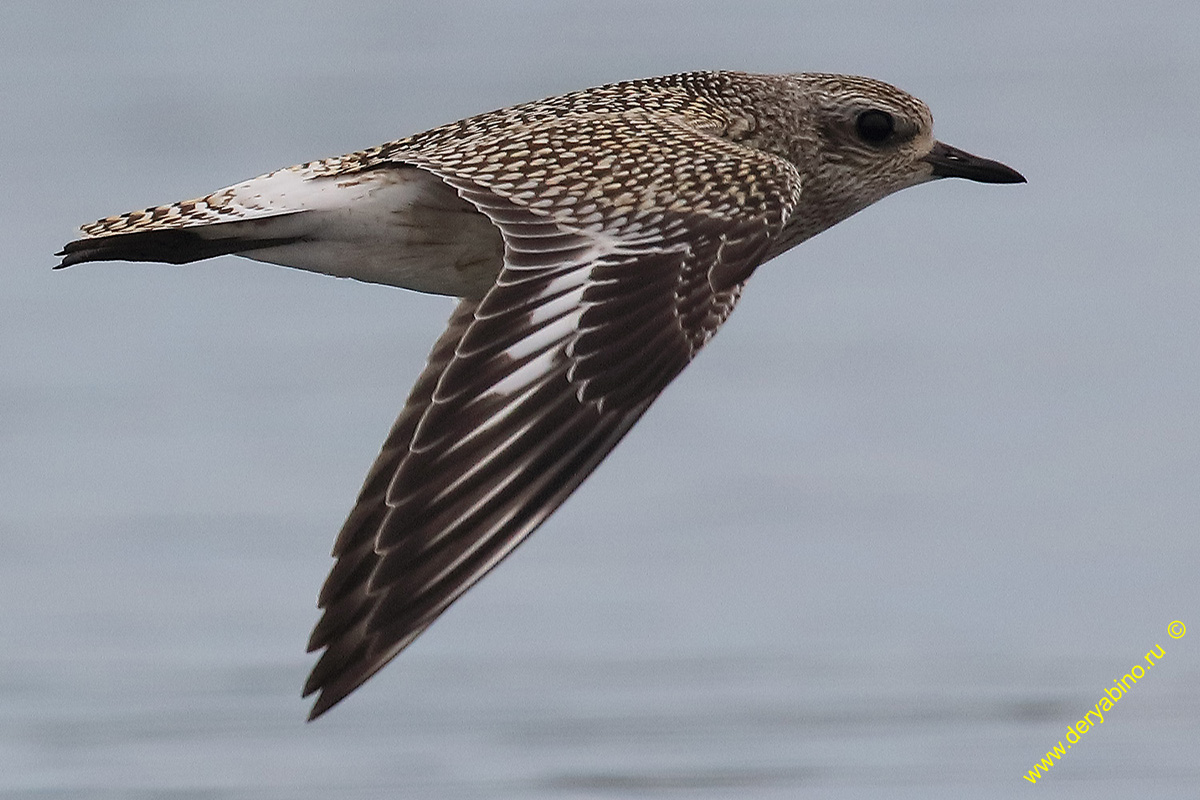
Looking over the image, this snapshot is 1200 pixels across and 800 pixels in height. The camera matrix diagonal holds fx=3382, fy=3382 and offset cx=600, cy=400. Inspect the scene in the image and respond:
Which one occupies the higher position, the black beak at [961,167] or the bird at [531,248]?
the bird at [531,248]

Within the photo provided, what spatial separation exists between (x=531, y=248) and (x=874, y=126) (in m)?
2.55

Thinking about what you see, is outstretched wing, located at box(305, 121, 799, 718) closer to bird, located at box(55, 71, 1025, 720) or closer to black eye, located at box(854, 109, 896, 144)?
bird, located at box(55, 71, 1025, 720)

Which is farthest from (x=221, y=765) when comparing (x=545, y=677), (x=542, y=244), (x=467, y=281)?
(x=542, y=244)

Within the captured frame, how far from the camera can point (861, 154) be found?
12.7 m

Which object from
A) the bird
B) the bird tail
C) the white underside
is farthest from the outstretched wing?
the bird tail

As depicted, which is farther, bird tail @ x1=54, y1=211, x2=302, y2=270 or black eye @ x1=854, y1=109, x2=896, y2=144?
black eye @ x1=854, y1=109, x2=896, y2=144

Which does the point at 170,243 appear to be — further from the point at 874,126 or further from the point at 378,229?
the point at 874,126

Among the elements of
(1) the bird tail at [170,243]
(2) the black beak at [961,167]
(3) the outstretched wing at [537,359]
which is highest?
(3) the outstretched wing at [537,359]

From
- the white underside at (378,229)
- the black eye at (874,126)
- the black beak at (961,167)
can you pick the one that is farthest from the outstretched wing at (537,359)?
the black beak at (961,167)

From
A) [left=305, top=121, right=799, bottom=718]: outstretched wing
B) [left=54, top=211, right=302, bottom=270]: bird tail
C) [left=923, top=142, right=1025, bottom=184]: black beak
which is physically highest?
[left=305, top=121, right=799, bottom=718]: outstretched wing

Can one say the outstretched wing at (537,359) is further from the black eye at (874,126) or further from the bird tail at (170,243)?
the black eye at (874,126)

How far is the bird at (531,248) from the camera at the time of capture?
9625 mm

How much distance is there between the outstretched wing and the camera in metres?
9.55

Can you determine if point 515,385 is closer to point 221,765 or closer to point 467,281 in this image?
point 467,281
